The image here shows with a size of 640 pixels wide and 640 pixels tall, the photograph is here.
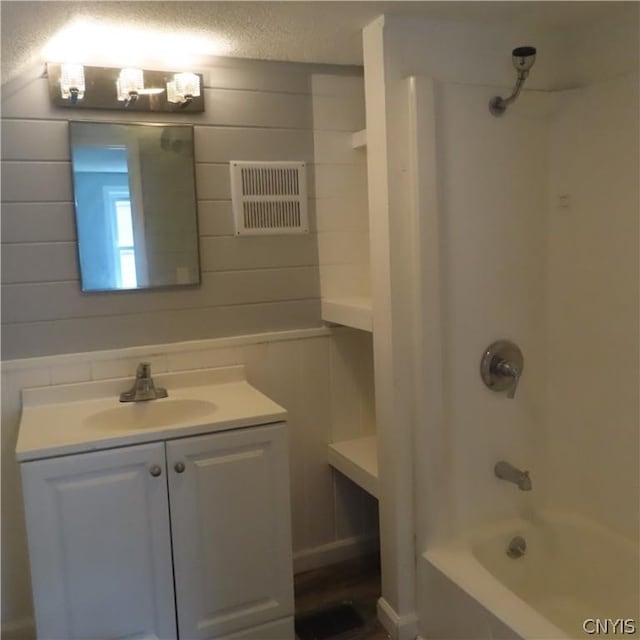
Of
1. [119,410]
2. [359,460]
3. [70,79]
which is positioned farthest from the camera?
[359,460]

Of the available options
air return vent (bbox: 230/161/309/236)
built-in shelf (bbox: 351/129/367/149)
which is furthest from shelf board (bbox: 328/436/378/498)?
built-in shelf (bbox: 351/129/367/149)

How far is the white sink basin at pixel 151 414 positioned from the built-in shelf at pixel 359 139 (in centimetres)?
113

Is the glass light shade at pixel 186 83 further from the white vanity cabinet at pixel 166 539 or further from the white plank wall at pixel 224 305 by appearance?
the white vanity cabinet at pixel 166 539

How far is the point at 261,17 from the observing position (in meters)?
1.84

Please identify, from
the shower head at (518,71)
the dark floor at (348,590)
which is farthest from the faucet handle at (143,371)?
the shower head at (518,71)

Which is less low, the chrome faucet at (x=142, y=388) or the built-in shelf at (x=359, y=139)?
the built-in shelf at (x=359, y=139)

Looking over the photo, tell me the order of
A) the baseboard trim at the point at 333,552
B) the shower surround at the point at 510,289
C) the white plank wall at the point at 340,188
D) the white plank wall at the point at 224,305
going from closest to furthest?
the shower surround at the point at 510,289 → the white plank wall at the point at 224,305 → the white plank wall at the point at 340,188 → the baseboard trim at the point at 333,552

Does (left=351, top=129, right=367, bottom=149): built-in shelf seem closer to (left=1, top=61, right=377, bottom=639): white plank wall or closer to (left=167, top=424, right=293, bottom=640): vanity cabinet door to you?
(left=1, top=61, right=377, bottom=639): white plank wall

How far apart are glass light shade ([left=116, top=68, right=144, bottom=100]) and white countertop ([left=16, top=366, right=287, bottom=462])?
3.21 ft

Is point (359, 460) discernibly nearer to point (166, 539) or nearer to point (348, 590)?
point (348, 590)

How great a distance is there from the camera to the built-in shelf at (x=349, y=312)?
2.17 m

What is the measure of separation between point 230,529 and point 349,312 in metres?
0.85

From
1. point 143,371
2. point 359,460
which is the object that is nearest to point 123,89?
point 143,371

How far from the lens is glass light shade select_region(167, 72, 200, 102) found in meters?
2.16
